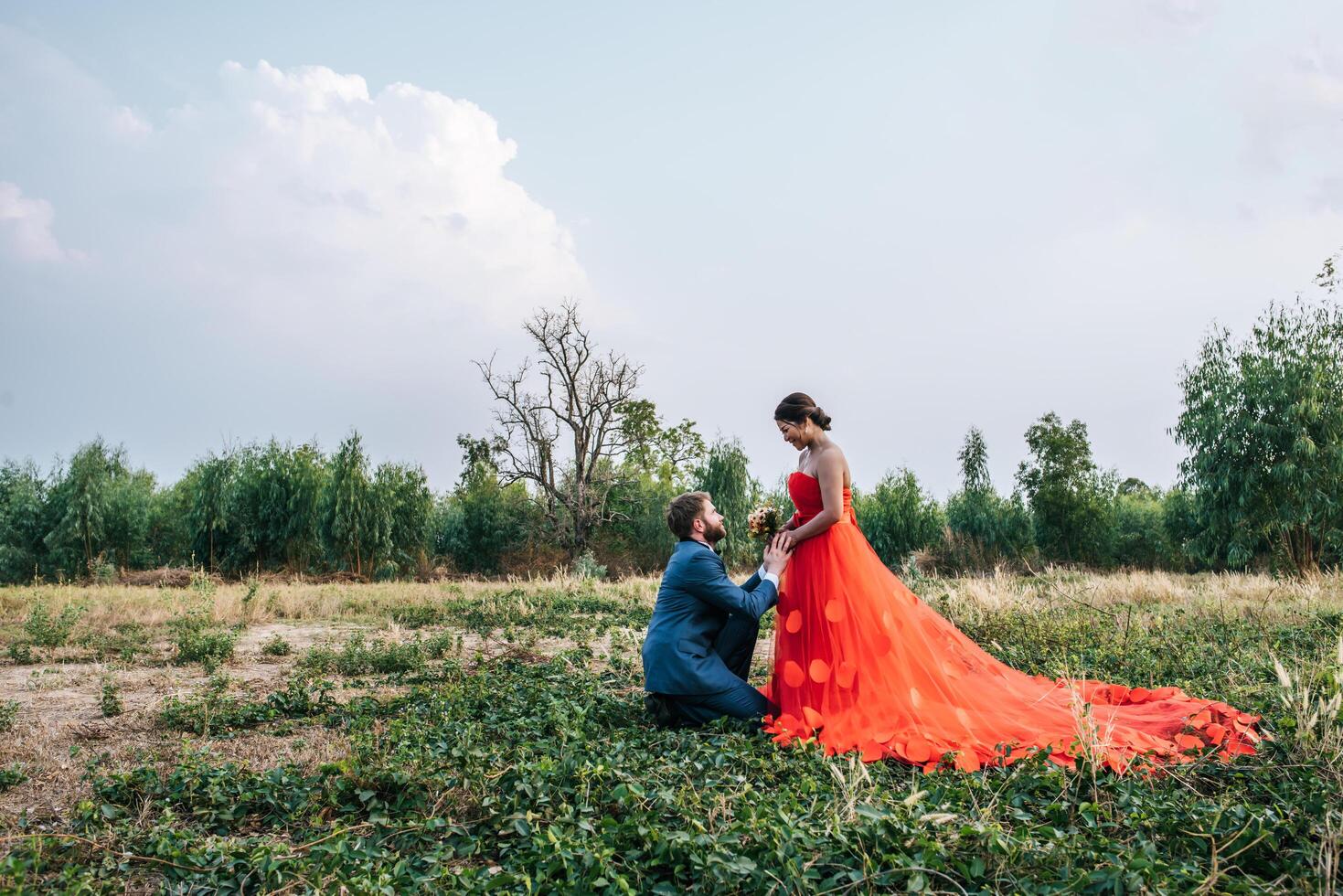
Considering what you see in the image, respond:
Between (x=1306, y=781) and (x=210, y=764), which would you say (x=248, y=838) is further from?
(x=1306, y=781)

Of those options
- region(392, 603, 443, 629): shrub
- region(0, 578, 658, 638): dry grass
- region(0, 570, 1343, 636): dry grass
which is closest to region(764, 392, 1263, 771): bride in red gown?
region(0, 570, 1343, 636): dry grass

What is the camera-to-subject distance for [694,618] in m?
5.14

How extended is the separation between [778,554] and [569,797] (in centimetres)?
229

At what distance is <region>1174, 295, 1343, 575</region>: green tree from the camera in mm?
21016

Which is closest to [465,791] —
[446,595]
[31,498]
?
[446,595]

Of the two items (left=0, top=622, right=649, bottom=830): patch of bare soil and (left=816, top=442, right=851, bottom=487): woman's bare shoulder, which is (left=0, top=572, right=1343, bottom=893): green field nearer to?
(left=0, top=622, right=649, bottom=830): patch of bare soil

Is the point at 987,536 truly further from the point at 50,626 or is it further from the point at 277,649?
the point at 50,626

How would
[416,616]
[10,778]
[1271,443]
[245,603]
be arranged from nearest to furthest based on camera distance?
[10,778]
[416,616]
[245,603]
[1271,443]

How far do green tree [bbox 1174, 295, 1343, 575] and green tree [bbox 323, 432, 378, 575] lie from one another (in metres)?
25.4

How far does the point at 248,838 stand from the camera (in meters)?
3.35

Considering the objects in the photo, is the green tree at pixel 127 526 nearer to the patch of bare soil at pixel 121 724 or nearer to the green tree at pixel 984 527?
the patch of bare soil at pixel 121 724

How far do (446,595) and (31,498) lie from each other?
26261mm

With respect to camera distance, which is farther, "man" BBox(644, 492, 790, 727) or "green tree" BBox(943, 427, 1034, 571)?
"green tree" BBox(943, 427, 1034, 571)

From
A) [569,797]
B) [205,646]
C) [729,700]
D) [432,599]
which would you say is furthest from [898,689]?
[432,599]
